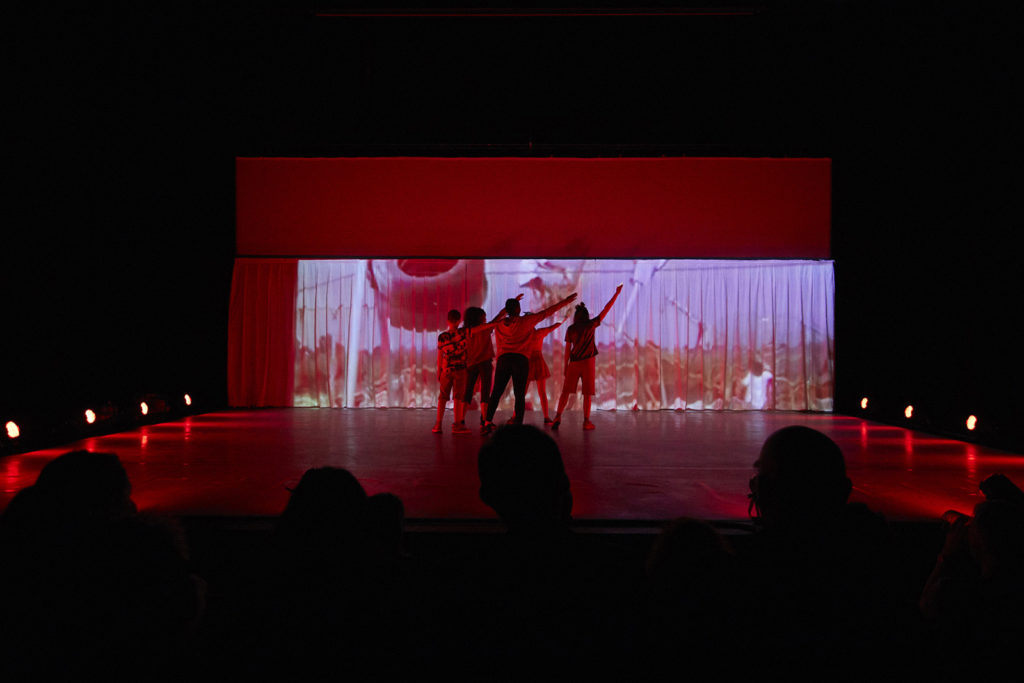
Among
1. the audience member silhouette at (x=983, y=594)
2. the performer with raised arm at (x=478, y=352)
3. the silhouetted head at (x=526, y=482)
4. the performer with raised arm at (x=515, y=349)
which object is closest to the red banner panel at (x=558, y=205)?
the performer with raised arm at (x=478, y=352)

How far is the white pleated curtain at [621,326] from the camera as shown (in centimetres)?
920

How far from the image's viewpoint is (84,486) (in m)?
1.46

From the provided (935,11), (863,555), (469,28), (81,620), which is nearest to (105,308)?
(469,28)

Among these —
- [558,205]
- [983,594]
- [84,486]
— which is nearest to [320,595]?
[84,486]

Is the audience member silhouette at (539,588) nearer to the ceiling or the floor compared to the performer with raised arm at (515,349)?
nearer to the floor

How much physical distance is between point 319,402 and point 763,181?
275 inches

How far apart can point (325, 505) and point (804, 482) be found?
101cm

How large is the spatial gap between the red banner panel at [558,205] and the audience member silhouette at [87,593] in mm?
7869

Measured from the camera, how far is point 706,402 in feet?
30.6

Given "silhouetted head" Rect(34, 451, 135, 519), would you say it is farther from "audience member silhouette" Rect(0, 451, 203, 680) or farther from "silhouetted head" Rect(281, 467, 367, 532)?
"silhouetted head" Rect(281, 467, 367, 532)

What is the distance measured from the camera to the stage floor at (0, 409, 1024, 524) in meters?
3.28

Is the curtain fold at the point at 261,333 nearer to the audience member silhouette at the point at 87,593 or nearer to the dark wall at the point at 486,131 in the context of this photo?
the dark wall at the point at 486,131

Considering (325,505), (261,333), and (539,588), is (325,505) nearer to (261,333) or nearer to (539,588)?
(539,588)

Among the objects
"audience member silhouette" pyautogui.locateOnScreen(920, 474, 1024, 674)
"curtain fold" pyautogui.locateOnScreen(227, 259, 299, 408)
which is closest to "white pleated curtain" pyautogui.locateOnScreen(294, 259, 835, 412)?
"curtain fold" pyautogui.locateOnScreen(227, 259, 299, 408)
